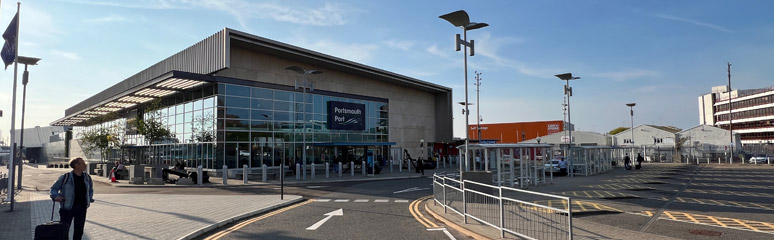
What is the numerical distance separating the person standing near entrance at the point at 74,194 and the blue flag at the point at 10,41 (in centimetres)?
967

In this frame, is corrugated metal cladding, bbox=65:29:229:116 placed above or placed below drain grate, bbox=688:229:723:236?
above

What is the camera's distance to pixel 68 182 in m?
6.94

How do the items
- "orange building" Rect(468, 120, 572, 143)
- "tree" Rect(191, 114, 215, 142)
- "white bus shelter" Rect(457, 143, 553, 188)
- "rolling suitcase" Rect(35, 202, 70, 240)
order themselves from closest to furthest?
"rolling suitcase" Rect(35, 202, 70, 240) → "white bus shelter" Rect(457, 143, 553, 188) → "tree" Rect(191, 114, 215, 142) → "orange building" Rect(468, 120, 572, 143)

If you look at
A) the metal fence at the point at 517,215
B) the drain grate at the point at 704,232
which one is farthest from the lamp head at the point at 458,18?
the drain grate at the point at 704,232

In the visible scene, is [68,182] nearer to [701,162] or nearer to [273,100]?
[273,100]

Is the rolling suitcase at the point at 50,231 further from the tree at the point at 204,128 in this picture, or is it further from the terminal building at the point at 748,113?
the terminal building at the point at 748,113

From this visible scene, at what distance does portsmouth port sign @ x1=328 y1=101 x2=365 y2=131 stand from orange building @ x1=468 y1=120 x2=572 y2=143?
5663 cm

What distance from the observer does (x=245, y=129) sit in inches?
1240

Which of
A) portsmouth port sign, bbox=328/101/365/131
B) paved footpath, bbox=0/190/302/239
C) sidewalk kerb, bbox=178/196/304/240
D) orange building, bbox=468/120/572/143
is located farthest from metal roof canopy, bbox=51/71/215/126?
orange building, bbox=468/120/572/143

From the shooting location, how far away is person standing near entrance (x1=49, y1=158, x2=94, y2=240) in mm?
6883

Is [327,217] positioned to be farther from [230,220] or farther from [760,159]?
[760,159]

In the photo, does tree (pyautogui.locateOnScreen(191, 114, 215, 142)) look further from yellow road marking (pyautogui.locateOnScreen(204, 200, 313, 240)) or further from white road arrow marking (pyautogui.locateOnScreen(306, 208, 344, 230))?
white road arrow marking (pyautogui.locateOnScreen(306, 208, 344, 230))

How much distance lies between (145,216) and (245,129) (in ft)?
67.8

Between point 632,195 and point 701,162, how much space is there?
1835 inches
